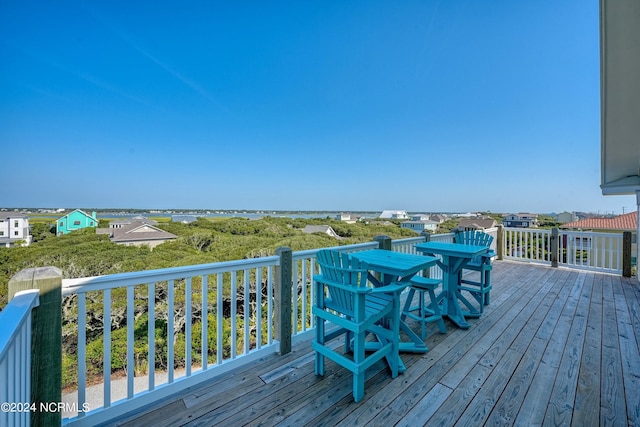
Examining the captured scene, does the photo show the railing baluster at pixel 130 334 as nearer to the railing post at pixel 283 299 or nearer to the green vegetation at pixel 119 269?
the railing post at pixel 283 299

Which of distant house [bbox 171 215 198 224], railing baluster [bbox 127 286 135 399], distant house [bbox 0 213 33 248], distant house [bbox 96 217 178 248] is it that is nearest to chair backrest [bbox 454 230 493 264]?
railing baluster [bbox 127 286 135 399]

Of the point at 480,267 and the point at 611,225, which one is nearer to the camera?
the point at 480,267

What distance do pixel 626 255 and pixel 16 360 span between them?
905 cm

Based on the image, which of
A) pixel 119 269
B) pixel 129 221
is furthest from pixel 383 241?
pixel 129 221

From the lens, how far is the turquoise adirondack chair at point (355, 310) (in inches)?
75.7

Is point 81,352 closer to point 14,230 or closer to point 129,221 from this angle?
point 14,230

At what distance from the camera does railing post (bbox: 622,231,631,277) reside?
5.50m

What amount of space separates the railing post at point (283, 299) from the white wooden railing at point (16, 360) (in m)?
1.61

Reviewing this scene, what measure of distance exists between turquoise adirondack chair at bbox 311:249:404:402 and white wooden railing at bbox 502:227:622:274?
21.8 feet

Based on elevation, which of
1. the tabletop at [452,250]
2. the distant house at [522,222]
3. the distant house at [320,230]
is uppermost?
the tabletop at [452,250]

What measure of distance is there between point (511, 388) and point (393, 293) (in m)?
1.14

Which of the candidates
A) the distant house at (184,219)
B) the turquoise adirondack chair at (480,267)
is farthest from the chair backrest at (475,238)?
the distant house at (184,219)

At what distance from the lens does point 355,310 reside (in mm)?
1930

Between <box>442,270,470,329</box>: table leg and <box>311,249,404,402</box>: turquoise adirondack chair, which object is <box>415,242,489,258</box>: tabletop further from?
<box>311,249,404,402</box>: turquoise adirondack chair
